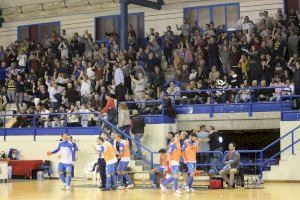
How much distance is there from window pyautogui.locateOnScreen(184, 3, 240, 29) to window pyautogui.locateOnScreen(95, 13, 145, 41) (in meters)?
2.78

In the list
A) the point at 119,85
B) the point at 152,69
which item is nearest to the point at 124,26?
the point at 152,69

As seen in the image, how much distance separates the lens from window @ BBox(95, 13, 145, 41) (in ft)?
132

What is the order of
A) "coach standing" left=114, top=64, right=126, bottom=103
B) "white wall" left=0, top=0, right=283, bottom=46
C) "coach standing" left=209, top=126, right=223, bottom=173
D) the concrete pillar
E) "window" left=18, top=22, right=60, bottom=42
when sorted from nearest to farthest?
"coach standing" left=209, top=126, right=223, bottom=173, "coach standing" left=114, top=64, right=126, bottom=103, the concrete pillar, "white wall" left=0, top=0, right=283, bottom=46, "window" left=18, top=22, right=60, bottom=42

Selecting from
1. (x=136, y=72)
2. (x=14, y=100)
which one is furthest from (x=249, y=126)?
(x=14, y=100)

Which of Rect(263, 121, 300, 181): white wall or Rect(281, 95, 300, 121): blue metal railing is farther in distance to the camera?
Rect(281, 95, 300, 121): blue metal railing

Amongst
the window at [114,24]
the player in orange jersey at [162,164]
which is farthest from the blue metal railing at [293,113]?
the window at [114,24]

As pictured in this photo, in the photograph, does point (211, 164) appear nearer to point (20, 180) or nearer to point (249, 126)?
point (249, 126)

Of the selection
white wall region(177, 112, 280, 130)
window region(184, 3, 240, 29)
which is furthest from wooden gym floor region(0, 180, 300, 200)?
window region(184, 3, 240, 29)

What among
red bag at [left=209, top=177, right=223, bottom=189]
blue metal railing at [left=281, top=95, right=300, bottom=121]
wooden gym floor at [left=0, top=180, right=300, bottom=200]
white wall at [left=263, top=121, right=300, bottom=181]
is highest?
blue metal railing at [left=281, top=95, right=300, bottom=121]

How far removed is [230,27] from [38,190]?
1592 centimetres

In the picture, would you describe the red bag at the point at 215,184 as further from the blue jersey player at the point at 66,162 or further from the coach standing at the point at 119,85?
the coach standing at the point at 119,85

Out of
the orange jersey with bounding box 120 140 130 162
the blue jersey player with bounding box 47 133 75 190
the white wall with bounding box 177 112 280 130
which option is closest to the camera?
the orange jersey with bounding box 120 140 130 162

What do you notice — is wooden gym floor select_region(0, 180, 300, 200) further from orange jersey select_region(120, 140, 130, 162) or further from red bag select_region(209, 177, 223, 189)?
orange jersey select_region(120, 140, 130, 162)

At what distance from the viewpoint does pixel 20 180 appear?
104 ft
